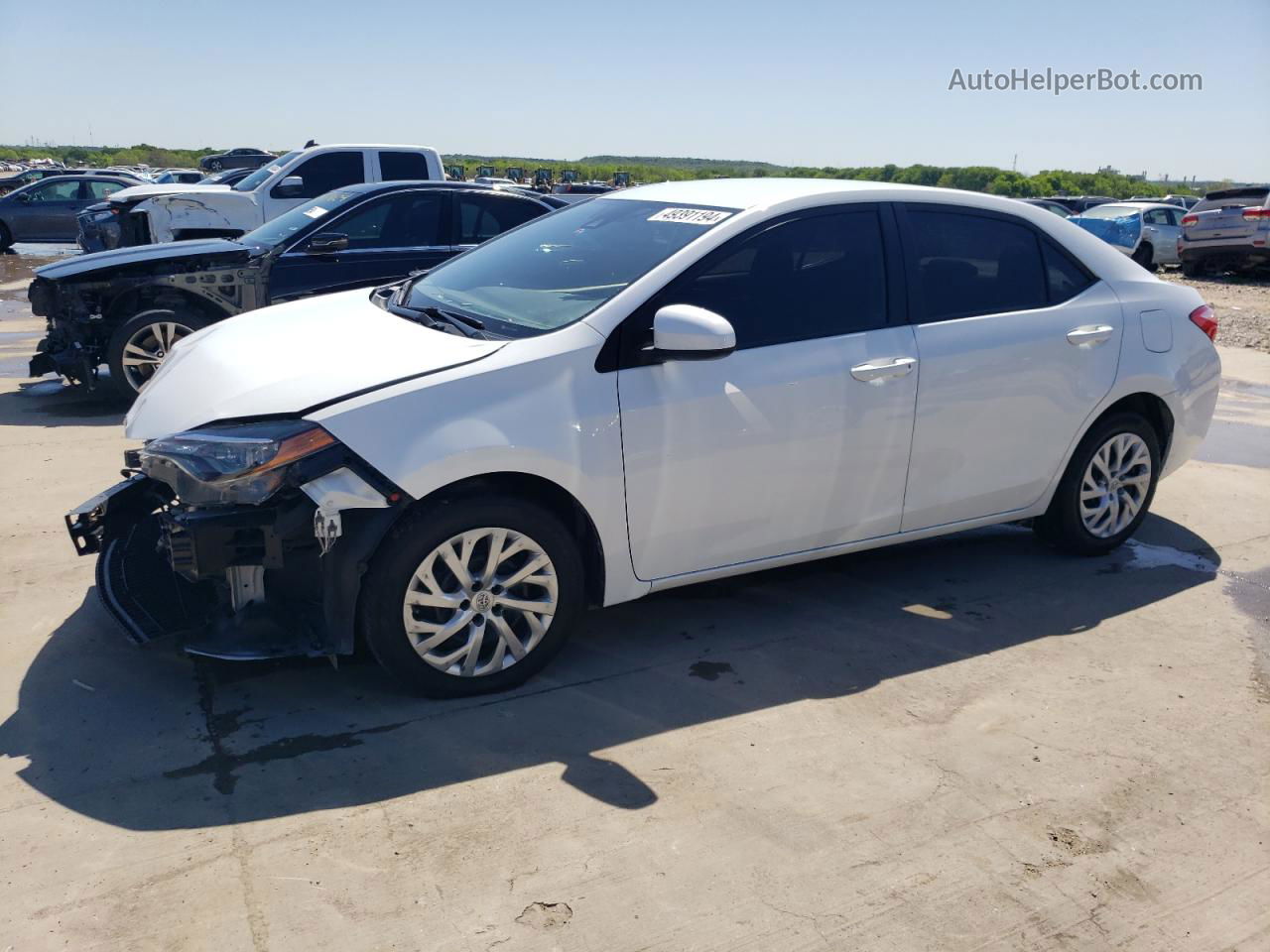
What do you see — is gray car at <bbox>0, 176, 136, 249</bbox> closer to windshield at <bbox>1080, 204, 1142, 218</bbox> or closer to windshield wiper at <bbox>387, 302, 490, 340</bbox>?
windshield at <bbox>1080, 204, 1142, 218</bbox>

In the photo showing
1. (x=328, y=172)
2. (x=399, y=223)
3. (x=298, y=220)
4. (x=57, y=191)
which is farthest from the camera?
(x=57, y=191)

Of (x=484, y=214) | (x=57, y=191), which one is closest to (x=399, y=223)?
(x=484, y=214)

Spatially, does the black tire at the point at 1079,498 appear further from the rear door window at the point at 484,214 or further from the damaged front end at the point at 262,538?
the rear door window at the point at 484,214

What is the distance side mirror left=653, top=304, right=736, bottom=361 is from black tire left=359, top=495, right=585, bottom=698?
73cm

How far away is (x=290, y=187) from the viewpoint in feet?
42.1

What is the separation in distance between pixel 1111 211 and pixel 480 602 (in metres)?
23.2

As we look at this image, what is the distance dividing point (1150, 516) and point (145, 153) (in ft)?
404

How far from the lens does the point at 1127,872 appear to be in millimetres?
3064

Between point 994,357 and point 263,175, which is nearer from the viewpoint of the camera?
point 994,357

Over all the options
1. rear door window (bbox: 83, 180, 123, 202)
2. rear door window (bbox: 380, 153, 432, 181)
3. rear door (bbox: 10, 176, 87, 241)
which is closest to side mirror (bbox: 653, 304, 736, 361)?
rear door window (bbox: 380, 153, 432, 181)

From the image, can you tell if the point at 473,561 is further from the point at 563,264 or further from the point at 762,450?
the point at 563,264

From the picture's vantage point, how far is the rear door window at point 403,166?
12953mm

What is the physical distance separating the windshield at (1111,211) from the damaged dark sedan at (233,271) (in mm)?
18037

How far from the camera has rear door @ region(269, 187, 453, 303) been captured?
8406 mm
